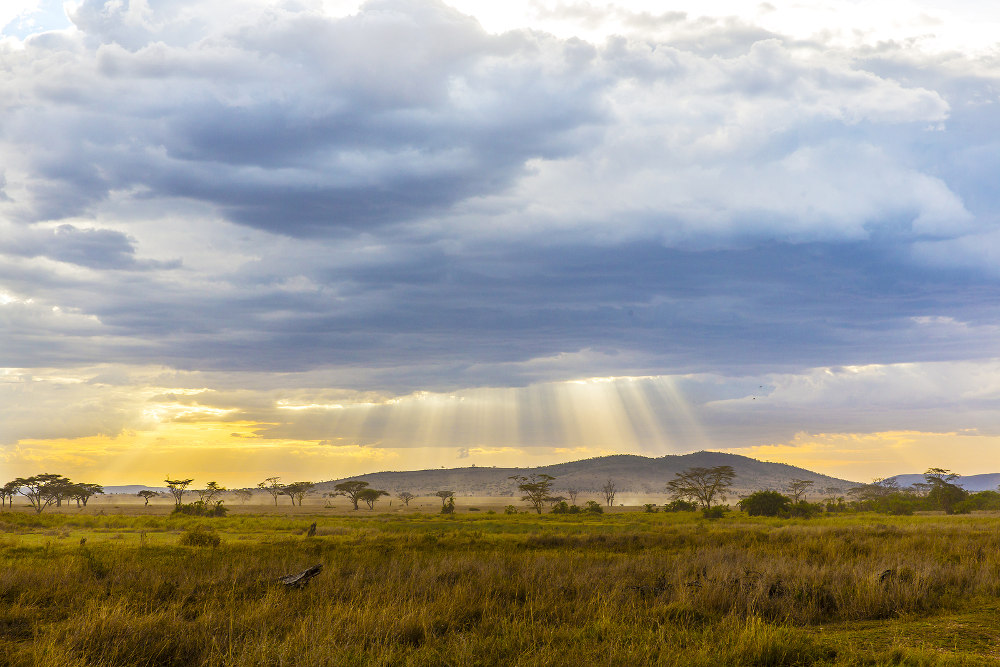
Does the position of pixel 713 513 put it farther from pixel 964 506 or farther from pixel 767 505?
pixel 964 506

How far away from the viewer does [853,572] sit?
16.2 m

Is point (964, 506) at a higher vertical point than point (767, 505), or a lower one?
lower

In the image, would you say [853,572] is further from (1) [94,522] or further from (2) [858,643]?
(1) [94,522]

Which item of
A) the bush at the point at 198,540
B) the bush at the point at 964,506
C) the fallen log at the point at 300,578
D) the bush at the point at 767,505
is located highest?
the fallen log at the point at 300,578

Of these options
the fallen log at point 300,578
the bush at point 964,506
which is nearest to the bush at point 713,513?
the bush at point 964,506

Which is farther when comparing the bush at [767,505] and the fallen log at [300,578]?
the bush at [767,505]

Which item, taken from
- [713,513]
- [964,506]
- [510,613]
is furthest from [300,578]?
[964,506]

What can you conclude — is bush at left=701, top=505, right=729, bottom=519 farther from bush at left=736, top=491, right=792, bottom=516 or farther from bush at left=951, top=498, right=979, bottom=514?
bush at left=951, top=498, right=979, bottom=514

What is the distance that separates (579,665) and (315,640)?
4.32 meters

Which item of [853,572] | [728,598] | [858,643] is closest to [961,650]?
[858,643]

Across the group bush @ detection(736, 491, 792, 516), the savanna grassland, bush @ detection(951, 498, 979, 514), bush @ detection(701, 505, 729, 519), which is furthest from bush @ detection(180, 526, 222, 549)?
bush @ detection(951, 498, 979, 514)

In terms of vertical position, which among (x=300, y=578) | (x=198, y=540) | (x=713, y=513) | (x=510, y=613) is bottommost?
(x=713, y=513)

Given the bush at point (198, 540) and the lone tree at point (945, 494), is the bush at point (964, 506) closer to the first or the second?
the lone tree at point (945, 494)

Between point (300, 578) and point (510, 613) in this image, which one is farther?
point (300, 578)
